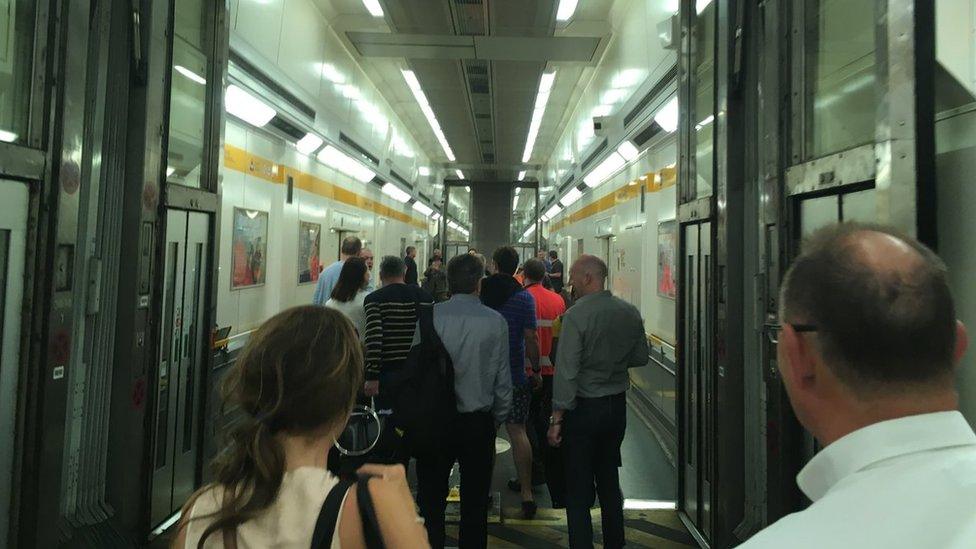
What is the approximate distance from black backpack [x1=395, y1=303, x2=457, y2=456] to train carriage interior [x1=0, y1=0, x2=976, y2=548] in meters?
0.70

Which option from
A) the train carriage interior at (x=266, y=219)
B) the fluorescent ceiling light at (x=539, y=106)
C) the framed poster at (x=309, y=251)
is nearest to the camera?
the train carriage interior at (x=266, y=219)

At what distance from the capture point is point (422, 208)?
18828mm

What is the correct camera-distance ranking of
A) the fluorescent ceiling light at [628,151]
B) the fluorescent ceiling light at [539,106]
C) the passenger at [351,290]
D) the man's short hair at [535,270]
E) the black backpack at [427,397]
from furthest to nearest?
the fluorescent ceiling light at [539,106] < the fluorescent ceiling light at [628,151] < the man's short hair at [535,270] < the passenger at [351,290] < the black backpack at [427,397]

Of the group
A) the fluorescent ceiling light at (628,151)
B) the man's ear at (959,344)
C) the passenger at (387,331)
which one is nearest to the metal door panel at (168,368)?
the passenger at (387,331)

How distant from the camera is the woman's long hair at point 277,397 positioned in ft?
3.35

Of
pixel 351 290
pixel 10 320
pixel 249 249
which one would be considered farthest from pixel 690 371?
pixel 249 249

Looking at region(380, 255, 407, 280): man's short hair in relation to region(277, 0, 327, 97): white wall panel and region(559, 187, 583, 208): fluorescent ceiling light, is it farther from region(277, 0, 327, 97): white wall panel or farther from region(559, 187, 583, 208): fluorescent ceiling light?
region(559, 187, 583, 208): fluorescent ceiling light

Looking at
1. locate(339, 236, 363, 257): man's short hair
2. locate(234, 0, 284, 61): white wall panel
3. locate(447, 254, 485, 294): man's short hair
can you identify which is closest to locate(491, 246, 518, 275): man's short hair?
locate(447, 254, 485, 294): man's short hair

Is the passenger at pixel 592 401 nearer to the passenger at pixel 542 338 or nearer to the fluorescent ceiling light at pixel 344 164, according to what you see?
the passenger at pixel 542 338

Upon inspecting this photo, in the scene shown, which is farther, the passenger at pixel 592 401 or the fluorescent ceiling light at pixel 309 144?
the fluorescent ceiling light at pixel 309 144

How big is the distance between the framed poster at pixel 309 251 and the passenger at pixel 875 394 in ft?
22.1

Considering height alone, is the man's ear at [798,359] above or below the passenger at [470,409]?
above

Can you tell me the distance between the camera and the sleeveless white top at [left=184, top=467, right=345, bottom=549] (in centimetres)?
99

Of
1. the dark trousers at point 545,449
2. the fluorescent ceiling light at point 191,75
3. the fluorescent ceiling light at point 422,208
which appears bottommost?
the dark trousers at point 545,449
